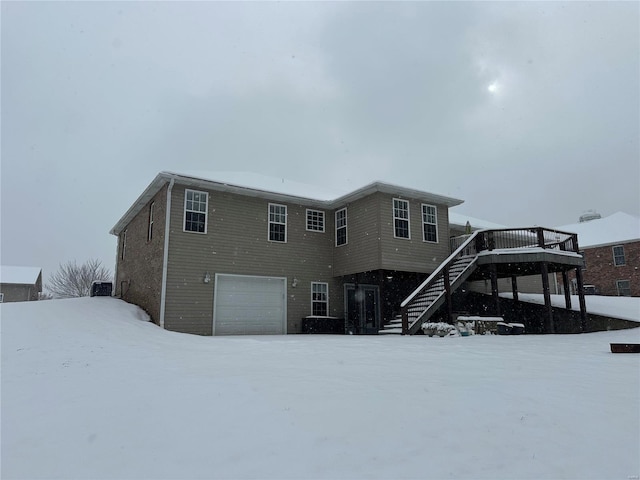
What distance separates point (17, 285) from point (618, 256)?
1951 inches

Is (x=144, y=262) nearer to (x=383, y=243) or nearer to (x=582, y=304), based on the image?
(x=383, y=243)

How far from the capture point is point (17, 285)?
40125 mm

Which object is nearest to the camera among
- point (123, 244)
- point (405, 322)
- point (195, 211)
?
point (405, 322)

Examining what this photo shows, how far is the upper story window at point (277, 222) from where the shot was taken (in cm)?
1587

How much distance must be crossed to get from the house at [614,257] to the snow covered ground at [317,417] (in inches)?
1011

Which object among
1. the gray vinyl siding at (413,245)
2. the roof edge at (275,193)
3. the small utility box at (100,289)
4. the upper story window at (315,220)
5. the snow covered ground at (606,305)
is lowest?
the snow covered ground at (606,305)

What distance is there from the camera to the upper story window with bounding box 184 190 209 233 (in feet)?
46.5

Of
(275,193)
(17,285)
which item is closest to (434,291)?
(275,193)

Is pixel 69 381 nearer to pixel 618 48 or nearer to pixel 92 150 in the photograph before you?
pixel 618 48

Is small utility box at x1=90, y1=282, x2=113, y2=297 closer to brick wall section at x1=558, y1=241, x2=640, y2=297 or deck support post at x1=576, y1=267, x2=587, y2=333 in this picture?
deck support post at x1=576, y1=267, x2=587, y2=333

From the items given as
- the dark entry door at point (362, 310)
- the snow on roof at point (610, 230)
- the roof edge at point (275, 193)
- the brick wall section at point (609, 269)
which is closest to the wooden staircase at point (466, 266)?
the roof edge at point (275, 193)

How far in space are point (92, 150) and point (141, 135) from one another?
540 inches

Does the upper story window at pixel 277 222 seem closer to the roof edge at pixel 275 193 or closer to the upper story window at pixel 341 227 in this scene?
the roof edge at pixel 275 193

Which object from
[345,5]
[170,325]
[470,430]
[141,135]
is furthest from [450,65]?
[141,135]
